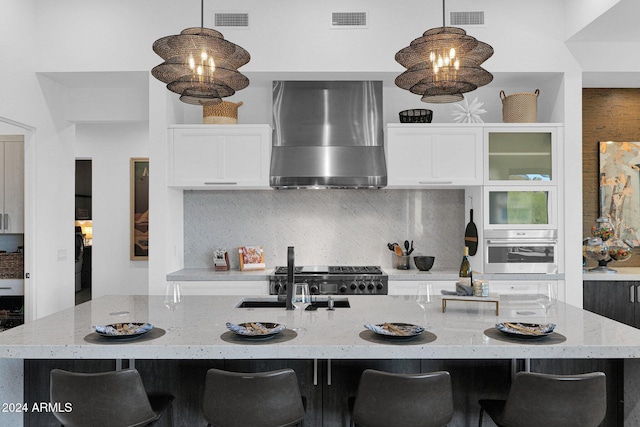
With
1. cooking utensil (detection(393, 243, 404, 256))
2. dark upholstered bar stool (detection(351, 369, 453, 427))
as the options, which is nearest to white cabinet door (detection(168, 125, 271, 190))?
cooking utensil (detection(393, 243, 404, 256))

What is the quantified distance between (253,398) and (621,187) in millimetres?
4525

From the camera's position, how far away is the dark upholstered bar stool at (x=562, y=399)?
180cm

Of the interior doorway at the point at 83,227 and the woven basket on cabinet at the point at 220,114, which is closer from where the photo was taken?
the woven basket on cabinet at the point at 220,114

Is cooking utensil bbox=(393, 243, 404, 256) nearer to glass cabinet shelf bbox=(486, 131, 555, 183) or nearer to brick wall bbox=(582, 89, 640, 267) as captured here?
glass cabinet shelf bbox=(486, 131, 555, 183)

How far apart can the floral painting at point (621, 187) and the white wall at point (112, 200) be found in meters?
5.30

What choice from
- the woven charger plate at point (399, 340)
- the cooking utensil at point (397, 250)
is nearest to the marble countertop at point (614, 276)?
the cooking utensil at point (397, 250)

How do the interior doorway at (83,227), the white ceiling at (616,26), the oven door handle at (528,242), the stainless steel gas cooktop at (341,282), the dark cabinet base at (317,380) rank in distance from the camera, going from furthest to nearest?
the interior doorway at (83,227) < the oven door handle at (528,242) < the stainless steel gas cooktop at (341,282) < the white ceiling at (616,26) < the dark cabinet base at (317,380)

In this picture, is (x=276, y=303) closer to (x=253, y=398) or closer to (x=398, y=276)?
(x=253, y=398)

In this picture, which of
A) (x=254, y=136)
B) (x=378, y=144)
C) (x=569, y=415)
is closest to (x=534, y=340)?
(x=569, y=415)

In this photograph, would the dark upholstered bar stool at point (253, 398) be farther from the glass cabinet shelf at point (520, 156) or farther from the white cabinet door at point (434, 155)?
the glass cabinet shelf at point (520, 156)

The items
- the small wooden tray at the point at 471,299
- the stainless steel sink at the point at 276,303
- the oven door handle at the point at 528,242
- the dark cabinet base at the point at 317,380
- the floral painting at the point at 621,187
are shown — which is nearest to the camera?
the dark cabinet base at the point at 317,380

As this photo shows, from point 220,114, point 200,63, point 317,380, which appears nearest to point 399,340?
point 317,380

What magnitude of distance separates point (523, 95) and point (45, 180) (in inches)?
174

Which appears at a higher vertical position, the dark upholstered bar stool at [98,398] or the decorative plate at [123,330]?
the decorative plate at [123,330]
